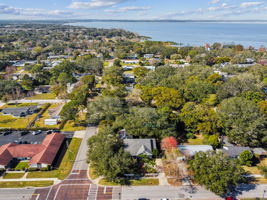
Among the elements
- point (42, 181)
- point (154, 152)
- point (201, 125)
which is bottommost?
point (42, 181)

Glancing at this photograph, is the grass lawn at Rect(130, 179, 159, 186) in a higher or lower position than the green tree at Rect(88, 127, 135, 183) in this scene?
lower

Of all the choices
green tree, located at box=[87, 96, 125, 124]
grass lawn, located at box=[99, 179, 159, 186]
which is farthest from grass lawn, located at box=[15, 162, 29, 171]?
green tree, located at box=[87, 96, 125, 124]

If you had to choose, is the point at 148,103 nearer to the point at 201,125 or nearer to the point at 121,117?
the point at 121,117

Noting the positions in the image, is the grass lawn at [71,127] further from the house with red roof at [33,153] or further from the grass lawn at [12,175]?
the grass lawn at [12,175]

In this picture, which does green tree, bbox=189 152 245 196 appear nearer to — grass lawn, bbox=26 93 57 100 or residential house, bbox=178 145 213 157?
residential house, bbox=178 145 213 157

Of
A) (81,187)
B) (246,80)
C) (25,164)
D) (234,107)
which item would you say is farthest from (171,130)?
(246,80)

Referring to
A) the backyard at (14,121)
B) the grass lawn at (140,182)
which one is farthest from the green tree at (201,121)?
the backyard at (14,121)
